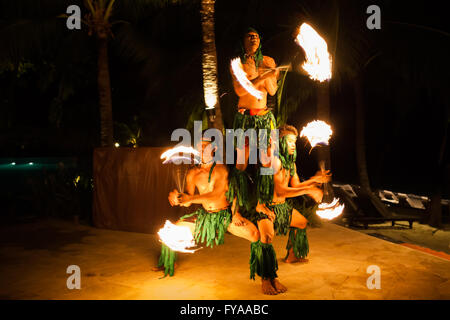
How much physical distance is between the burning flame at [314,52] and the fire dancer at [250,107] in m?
0.41

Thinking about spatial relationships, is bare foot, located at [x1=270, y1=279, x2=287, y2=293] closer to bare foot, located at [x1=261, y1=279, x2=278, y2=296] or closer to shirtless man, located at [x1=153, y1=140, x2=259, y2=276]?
bare foot, located at [x1=261, y1=279, x2=278, y2=296]

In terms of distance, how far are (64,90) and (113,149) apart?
296 inches

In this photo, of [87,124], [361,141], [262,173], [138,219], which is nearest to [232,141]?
[262,173]

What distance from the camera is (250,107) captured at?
494 centimetres

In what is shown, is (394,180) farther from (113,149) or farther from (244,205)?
(244,205)

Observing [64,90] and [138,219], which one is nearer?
[138,219]

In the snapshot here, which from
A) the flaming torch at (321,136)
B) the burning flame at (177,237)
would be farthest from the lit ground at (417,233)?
the burning flame at (177,237)

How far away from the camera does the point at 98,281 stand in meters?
5.29

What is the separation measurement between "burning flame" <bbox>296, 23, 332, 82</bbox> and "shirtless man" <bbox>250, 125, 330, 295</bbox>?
0.85 metres

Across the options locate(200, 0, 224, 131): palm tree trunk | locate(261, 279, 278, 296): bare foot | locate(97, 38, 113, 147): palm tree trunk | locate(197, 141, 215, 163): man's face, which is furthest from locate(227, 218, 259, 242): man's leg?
locate(97, 38, 113, 147): palm tree trunk

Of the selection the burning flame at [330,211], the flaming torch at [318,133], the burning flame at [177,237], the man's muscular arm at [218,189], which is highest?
the flaming torch at [318,133]

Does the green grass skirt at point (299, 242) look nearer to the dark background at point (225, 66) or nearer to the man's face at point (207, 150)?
the man's face at point (207, 150)

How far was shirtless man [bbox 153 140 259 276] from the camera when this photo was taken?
5.02 metres

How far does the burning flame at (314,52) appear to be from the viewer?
468 centimetres
